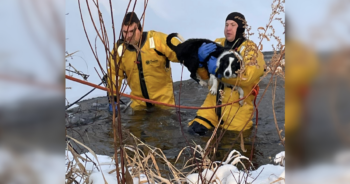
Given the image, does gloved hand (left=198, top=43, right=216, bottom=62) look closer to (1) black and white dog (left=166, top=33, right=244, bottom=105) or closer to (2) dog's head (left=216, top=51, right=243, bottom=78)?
(1) black and white dog (left=166, top=33, right=244, bottom=105)

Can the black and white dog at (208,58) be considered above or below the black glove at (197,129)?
above

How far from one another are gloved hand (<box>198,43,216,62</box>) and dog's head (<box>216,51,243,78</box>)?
0.15m

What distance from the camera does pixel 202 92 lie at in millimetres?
5355

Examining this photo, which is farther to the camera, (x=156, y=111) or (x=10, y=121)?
(x=156, y=111)

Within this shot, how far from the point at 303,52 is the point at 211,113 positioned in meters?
2.68

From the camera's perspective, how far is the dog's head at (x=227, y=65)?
8.84 ft

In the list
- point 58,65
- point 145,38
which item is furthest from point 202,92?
point 58,65

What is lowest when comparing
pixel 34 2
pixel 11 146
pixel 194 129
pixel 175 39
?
pixel 194 129

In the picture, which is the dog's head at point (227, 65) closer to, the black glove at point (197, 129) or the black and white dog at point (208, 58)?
the black and white dog at point (208, 58)

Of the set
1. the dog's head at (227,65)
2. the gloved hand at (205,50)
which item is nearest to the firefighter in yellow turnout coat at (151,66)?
the gloved hand at (205,50)

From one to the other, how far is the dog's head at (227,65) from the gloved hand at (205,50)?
15cm

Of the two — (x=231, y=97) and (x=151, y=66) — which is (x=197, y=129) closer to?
(x=231, y=97)

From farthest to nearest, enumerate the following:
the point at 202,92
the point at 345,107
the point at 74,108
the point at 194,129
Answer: the point at 202,92 < the point at 74,108 < the point at 194,129 < the point at 345,107

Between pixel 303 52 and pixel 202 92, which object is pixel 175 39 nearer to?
pixel 202 92
